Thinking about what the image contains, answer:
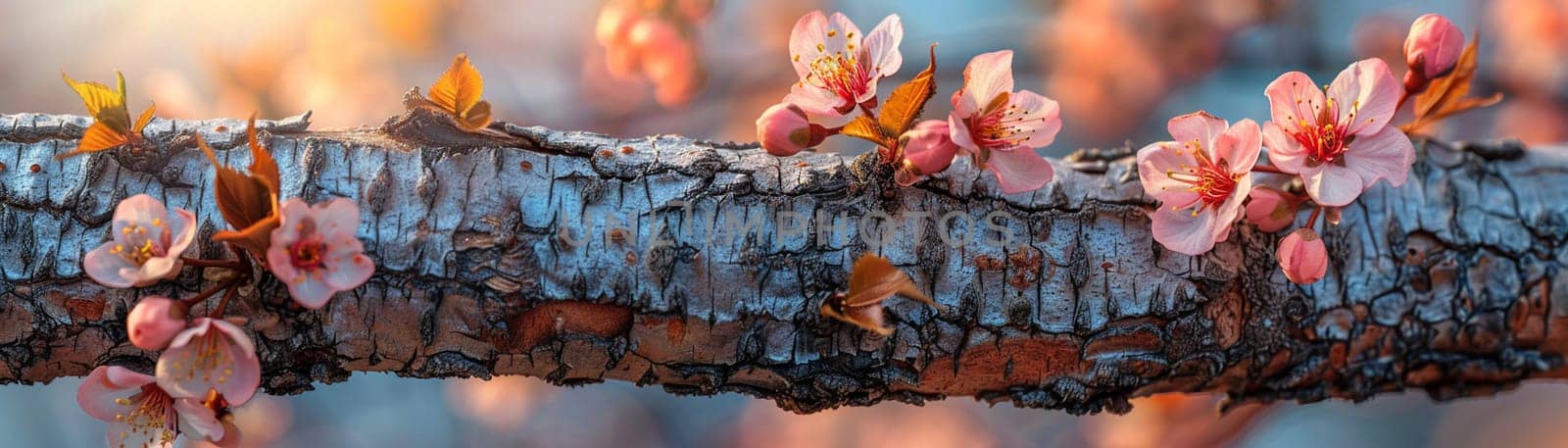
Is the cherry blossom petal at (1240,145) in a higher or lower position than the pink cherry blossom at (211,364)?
higher

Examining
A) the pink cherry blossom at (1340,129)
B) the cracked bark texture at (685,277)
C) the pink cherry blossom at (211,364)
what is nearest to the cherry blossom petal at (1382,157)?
the pink cherry blossom at (1340,129)

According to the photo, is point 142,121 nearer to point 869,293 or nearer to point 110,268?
point 110,268

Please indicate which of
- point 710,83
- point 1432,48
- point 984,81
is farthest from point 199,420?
point 710,83

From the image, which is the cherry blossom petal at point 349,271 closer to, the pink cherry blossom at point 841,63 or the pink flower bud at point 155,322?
the pink flower bud at point 155,322

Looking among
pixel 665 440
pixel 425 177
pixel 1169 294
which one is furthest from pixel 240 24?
pixel 1169 294

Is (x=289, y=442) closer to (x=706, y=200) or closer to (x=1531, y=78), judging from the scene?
(x=706, y=200)

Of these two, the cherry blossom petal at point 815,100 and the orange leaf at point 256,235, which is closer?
the orange leaf at point 256,235
